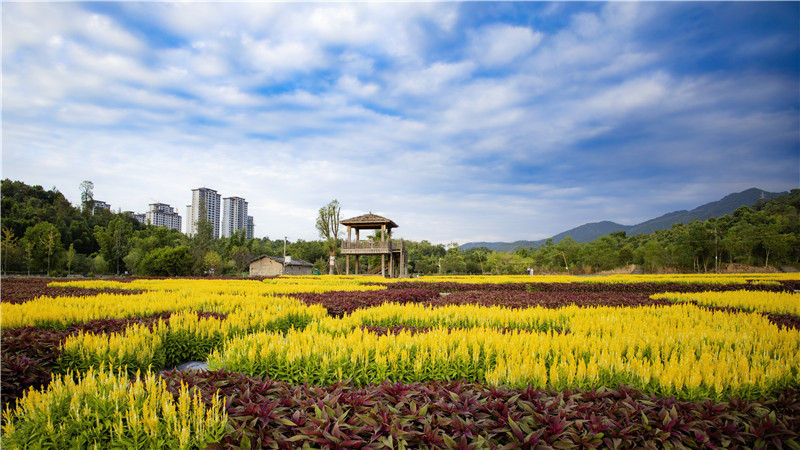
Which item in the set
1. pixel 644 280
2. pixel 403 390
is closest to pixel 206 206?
pixel 644 280

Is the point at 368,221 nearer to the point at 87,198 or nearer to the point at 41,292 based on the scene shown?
the point at 41,292

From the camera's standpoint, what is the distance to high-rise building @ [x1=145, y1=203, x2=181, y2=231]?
108938 mm

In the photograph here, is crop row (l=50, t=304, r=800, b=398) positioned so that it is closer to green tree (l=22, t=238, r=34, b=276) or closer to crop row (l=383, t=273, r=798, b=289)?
crop row (l=383, t=273, r=798, b=289)

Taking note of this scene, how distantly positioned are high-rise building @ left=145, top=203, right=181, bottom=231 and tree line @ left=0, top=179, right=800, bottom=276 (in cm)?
4776

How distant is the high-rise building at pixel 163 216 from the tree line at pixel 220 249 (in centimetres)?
4776

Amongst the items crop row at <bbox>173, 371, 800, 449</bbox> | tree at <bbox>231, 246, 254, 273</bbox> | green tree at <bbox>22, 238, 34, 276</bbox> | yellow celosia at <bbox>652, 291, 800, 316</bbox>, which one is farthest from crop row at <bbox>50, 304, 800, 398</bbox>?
tree at <bbox>231, 246, 254, 273</bbox>

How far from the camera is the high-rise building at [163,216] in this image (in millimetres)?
108938

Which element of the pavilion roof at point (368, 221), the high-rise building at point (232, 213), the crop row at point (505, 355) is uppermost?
the high-rise building at point (232, 213)

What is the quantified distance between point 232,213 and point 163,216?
2516 cm

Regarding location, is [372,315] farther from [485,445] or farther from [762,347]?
[762,347]

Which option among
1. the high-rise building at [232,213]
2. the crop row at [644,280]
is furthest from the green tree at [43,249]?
the high-rise building at [232,213]

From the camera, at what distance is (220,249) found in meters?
64.1

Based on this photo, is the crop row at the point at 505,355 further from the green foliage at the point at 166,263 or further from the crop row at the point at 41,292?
the green foliage at the point at 166,263

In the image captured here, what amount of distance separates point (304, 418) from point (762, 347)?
479 centimetres
